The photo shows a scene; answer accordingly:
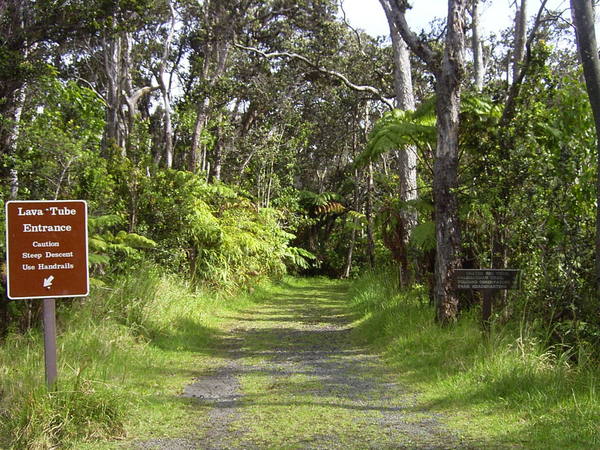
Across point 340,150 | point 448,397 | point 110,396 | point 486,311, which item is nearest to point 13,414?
point 110,396

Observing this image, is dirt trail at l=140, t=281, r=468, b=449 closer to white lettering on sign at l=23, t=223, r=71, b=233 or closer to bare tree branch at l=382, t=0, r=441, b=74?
white lettering on sign at l=23, t=223, r=71, b=233

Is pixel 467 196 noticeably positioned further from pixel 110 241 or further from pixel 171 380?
pixel 110 241

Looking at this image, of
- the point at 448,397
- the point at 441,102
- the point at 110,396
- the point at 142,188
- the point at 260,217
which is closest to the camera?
the point at 110,396

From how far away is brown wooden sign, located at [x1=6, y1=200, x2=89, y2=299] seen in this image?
5.12m

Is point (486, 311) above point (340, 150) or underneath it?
underneath

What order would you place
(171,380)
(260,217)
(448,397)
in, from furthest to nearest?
(260,217) < (171,380) < (448,397)

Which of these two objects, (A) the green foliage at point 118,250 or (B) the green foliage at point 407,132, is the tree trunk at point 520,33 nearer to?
(B) the green foliage at point 407,132

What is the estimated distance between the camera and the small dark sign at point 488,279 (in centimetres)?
762

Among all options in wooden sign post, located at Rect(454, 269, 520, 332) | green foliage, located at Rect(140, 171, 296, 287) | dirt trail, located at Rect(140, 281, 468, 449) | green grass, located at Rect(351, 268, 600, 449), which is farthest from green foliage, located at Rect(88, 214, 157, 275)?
wooden sign post, located at Rect(454, 269, 520, 332)

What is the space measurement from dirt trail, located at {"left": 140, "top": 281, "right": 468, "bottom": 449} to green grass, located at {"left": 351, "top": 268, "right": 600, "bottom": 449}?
307 mm

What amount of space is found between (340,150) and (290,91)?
8974 mm

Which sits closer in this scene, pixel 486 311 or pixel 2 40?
pixel 486 311

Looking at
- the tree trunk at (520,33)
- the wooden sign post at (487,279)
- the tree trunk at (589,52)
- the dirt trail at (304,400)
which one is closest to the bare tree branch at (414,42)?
the tree trunk at (520,33)

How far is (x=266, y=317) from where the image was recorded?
13.7m
